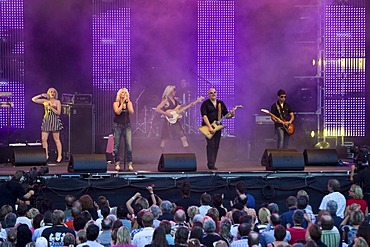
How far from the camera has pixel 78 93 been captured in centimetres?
2086

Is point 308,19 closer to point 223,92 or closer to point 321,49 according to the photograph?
point 321,49

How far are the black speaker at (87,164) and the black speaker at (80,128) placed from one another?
3.93 meters

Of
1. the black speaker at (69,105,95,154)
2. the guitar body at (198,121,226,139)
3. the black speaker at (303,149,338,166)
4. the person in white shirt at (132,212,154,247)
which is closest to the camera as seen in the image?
the person in white shirt at (132,212,154,247)

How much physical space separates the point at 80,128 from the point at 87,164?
4097mm

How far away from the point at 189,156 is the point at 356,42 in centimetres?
754

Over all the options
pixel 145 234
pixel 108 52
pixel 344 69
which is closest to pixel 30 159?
pixel 108 52

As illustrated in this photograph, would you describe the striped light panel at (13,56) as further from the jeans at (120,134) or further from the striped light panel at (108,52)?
the jeans at (120,134)

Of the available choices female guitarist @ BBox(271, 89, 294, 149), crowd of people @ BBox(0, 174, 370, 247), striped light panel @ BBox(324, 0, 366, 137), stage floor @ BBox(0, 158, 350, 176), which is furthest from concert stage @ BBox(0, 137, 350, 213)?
striped light panel @ BBox(324, 0, 366, 137)

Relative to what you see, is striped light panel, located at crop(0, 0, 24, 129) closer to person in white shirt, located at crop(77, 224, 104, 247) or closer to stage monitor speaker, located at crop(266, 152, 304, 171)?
stage monitor speaker, located at crop(266, 152, 304, 171)

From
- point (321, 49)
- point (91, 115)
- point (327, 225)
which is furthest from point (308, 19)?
point (327, 225)

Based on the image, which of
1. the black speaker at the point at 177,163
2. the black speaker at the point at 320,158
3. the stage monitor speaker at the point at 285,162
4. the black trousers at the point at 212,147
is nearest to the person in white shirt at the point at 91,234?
the black speaker at the point at 177,163

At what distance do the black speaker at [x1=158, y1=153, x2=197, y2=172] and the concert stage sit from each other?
12 centimetres

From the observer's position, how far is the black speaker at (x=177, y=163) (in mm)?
15930

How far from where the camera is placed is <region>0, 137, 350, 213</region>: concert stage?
15.4 metres
